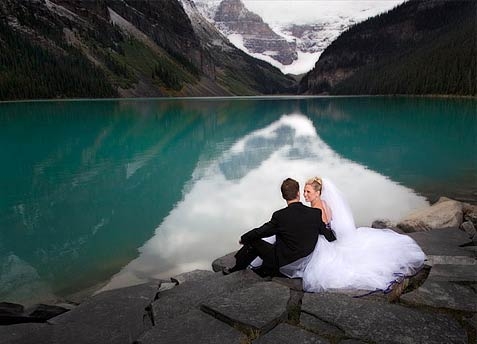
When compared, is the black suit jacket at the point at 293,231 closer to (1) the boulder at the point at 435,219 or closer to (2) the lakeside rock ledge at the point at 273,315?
(2) the lakeside rock ledge at the point at 273,315

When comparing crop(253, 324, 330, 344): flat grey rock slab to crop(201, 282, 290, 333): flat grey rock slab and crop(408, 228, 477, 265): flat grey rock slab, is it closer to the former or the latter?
crop(201, 282, 290, 333): flat grey rock slab

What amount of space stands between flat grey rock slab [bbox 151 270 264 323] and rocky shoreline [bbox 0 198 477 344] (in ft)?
0.07

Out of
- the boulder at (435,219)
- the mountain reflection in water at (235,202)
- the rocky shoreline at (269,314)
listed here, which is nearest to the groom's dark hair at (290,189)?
the rocky shoreline at (269,314)

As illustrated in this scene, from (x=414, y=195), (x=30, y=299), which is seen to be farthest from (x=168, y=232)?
(x=414, y=195)

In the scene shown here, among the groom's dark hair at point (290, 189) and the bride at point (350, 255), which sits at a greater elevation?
the groom's dark hair at point (290, 189)

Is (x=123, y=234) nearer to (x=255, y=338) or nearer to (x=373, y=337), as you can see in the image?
(x=255, y=338)

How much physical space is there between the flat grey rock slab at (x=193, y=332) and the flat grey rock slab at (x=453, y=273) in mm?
4299

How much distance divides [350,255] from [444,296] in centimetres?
193

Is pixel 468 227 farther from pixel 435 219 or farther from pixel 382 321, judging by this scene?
pixel 382 321

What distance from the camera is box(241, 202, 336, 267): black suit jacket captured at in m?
8.01

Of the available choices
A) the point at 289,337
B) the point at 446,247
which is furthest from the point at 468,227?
the point at 289,337

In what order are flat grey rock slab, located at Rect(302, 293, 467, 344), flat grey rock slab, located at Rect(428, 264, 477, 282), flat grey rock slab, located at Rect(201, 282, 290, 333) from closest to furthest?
flat grey rock slab, located at Rect(302, 293, 467, 344) < flat grey rock slab, located at Rect(201, 282, 290, 333) < flat grey rock slab, located at Rect(428, 264, 477, 282)

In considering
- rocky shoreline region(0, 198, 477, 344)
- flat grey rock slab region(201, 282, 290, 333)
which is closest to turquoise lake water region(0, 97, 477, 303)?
rocky shoreline region(0, 198, 477, 344)

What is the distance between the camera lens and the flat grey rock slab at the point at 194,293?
7.48m
